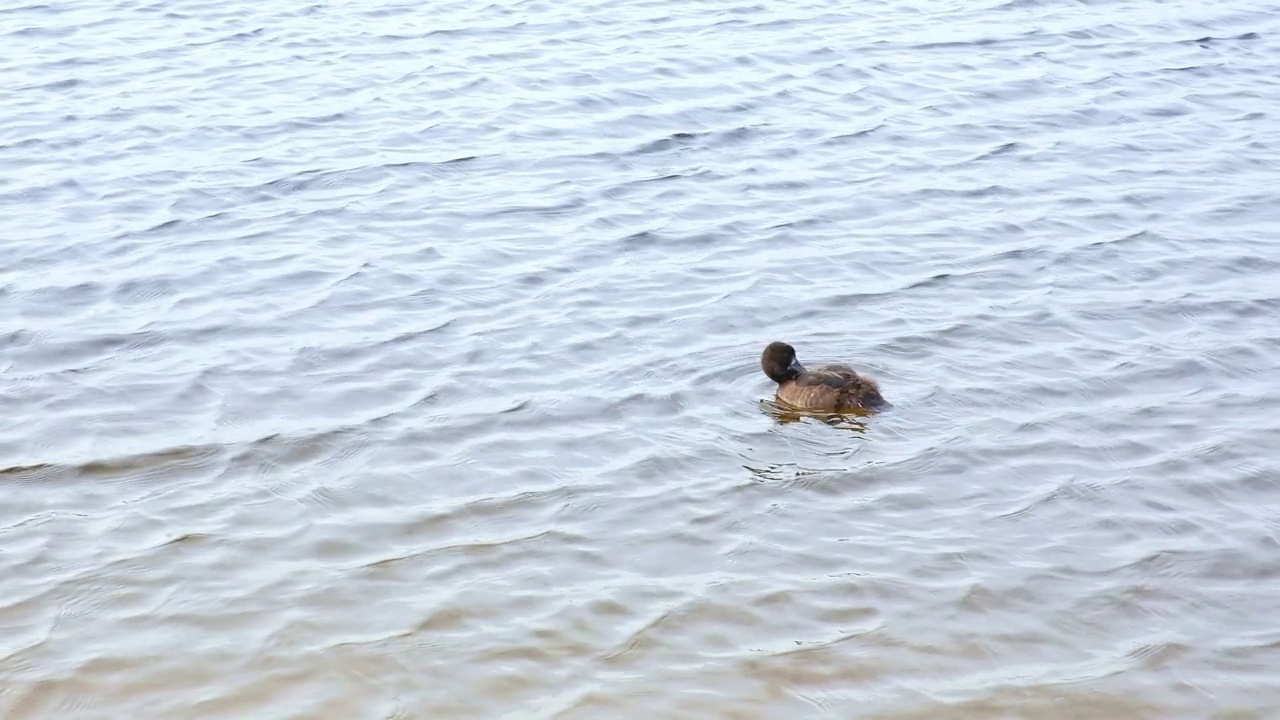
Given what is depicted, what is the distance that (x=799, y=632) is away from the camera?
6.24 meters

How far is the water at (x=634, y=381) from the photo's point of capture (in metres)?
6.09

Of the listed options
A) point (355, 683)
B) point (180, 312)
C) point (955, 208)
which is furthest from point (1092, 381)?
point (180, 312)

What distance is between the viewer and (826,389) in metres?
8.39

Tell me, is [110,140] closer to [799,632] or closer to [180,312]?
[180,312]

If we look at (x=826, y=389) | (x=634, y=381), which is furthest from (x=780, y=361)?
(x=634, y=381)

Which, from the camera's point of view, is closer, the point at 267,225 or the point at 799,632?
the point at 799,632

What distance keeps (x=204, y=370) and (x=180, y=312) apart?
3.11ft

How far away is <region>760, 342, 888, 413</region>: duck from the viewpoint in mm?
8344

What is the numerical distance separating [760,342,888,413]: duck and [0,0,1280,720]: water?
164mm

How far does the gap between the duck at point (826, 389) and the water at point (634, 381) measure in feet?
0.54

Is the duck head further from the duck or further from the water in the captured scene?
the water

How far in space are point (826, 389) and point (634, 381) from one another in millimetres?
1020

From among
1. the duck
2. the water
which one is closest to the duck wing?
the duck

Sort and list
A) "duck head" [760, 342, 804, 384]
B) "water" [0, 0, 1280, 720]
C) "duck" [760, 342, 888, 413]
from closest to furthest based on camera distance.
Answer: "water" [0, 0, 1280, 720]
"duck" [760, 342, 888, 413]
"duck head" [760, 342, 804, 384]
